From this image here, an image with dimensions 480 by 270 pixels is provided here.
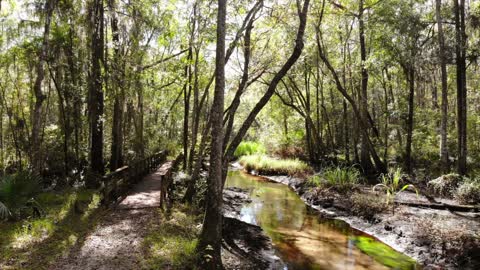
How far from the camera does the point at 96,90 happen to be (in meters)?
14.0

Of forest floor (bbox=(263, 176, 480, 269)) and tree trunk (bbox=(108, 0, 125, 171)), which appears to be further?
tree trunk (bbox=(108, 0, 125, 171))

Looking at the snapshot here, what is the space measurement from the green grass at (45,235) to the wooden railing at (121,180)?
1.64 ft

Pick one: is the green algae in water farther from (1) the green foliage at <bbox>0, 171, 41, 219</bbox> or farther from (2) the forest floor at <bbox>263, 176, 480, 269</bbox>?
(1) the green foliage at <bbox>0, 171, 41, 219</bbox>

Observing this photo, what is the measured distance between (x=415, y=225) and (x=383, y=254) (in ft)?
5.09

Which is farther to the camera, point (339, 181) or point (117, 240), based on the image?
point (339, 181)

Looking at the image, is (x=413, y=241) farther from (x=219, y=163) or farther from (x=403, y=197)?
(x=219, y=163)

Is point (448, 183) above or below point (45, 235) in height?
above

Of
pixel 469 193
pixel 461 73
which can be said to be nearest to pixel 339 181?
pixel 469 193

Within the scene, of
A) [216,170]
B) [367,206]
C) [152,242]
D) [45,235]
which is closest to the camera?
[216,170]

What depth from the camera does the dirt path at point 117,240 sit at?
6527 mm

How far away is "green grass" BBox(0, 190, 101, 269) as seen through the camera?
654 cm

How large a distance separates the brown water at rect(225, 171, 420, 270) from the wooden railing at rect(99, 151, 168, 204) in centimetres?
459

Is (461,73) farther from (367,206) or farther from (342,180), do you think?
(367,206)

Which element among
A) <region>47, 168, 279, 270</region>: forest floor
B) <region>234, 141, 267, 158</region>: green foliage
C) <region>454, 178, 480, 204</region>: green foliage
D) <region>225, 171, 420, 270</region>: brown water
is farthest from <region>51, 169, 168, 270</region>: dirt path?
<region>234, 141, 267, 158</region>: green foliage
